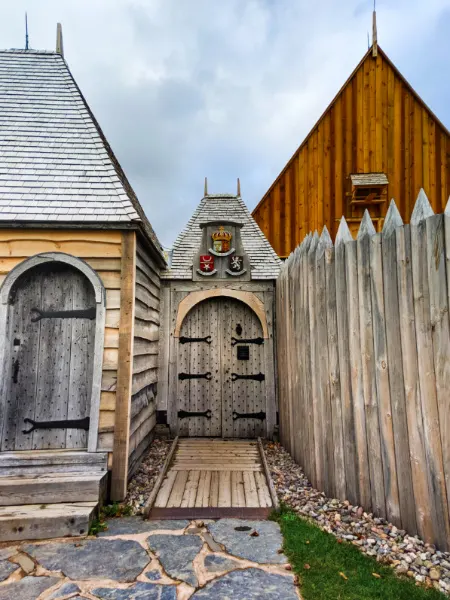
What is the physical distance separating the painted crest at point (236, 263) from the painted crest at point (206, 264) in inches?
14.1

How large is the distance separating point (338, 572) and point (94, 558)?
1779 millimetres

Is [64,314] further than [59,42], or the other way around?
[59,42]

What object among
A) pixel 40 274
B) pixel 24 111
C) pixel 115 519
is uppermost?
pixel 24 111

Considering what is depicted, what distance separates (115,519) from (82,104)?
5.35 metres

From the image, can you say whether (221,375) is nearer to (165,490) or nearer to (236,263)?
(236,263)

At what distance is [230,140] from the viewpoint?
58844 mm

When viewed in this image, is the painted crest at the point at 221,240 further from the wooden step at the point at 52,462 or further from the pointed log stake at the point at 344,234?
the wooden step at the point at 52,462

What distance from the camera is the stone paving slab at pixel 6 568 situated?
2650mm

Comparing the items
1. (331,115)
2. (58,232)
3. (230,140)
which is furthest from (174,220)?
(58,232)

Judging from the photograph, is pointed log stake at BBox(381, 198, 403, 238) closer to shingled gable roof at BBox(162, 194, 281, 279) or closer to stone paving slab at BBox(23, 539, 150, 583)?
stone paving slab at BBox(23, 539, 150, 583)

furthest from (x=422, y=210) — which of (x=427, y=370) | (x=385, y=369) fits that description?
(x=385, y=369)

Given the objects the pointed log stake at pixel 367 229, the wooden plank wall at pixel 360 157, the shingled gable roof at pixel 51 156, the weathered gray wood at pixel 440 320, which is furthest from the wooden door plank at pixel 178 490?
the wooden plank wall at pixel 360 157

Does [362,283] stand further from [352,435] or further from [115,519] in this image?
[115,519]

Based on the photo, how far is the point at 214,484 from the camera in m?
4.38
